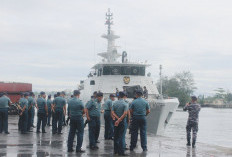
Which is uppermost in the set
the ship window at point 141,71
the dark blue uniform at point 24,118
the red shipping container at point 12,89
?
the ship window at point 141,71

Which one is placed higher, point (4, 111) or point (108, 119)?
point (4, 111)

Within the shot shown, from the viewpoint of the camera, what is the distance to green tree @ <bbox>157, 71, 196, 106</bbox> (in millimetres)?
89562

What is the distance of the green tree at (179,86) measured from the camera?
89.6 m

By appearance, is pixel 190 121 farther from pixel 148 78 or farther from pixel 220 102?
pixel 220 102

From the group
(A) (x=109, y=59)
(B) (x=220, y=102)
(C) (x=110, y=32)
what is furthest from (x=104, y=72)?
(B) (x=220, y=102)

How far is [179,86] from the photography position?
95812 millimetres

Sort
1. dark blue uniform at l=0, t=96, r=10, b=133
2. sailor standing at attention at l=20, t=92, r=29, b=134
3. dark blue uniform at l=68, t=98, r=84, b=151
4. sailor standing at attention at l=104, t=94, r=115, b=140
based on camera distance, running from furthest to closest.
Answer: sailor standing at attention at l=20, t=92, r=29, b=134 < dark blue uniform at l=0, t=96, r=10, b=133 < sailor standing at attention at l=104, t=94, r=115, b=140 < dark blue uniform at l=68, t=98, r=84, b=151

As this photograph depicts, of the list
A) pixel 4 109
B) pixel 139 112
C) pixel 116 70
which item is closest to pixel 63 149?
pixel 139 112

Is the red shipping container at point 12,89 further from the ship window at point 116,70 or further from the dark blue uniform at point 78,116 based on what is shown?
the dark blue uniform at point 78,116

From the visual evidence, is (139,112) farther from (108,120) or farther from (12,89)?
(12,89)

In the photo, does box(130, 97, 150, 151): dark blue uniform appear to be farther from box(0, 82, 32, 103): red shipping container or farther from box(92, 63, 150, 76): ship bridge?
box(0, 82, 32, 103): red shipping container

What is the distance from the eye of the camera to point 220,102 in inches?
6102

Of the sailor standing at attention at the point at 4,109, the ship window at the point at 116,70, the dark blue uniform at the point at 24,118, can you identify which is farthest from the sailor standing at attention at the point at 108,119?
the ship window at the point at 116,70

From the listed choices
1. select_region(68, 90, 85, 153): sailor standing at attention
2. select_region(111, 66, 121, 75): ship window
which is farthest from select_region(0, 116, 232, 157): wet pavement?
select_region(111, 66, 121, 75): ship window
